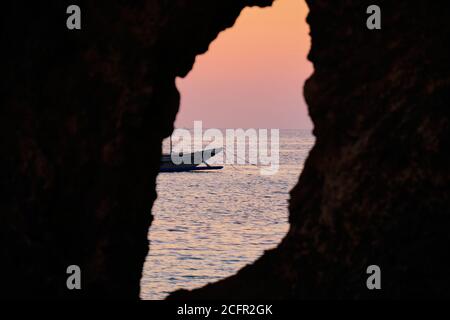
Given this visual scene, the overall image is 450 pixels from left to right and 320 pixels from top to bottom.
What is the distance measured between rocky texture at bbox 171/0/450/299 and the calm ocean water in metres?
13.7

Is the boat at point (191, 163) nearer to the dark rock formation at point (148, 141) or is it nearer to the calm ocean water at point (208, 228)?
the calm ocean water at point (208, 228)

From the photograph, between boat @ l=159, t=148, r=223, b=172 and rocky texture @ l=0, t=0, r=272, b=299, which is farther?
boat @ l=159, t=148, r=223, b=172

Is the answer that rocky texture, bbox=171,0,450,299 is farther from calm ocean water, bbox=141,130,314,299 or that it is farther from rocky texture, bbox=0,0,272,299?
calm ocean water, bbox=141,130,314,299

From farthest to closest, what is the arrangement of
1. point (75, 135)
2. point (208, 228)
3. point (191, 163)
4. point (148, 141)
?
point (191, 163) → point (208, 228) → point (148, 141) → point (75, 135)

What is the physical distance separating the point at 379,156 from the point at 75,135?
204 inches

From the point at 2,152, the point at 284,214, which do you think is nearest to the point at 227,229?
the point at 284,214

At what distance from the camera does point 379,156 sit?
44.2 ft

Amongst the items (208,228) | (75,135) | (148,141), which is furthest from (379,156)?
(208,228)

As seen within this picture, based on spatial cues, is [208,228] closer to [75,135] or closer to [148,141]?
[148,141]

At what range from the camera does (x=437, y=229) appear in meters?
13.2

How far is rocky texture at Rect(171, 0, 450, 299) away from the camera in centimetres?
1321

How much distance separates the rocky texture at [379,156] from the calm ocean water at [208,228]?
44.8 feet

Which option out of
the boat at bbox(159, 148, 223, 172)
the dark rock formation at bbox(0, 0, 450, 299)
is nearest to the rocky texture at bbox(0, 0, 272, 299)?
the dark rock formation at bbox(0, 0, 450, 299)
